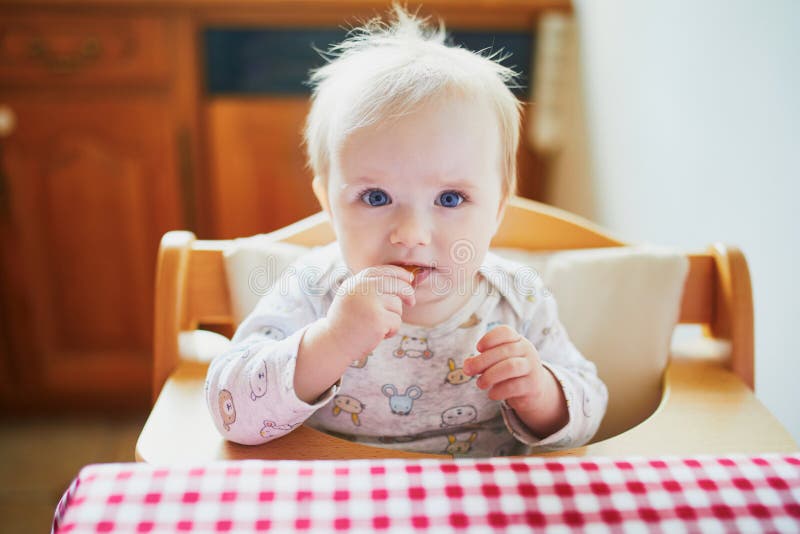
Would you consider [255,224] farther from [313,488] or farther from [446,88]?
[313,488]

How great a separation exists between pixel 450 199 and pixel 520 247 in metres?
0.33

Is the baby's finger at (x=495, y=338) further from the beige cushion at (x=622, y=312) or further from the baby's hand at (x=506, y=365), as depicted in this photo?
the beige cushion at (x=622, y=312)

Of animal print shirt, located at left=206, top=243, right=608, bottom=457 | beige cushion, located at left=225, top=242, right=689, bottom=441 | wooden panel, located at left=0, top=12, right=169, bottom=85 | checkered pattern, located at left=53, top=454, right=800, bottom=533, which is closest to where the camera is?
checkered pattern, located at left=53, top=454, right=800, bottom=533

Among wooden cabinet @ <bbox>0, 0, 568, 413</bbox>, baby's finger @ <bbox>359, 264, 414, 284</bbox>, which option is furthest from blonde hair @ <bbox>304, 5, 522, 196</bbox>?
wooden cabinet @ <bbox>0, 0, 568, 413</bbox>

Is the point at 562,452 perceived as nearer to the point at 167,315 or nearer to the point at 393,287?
the point at 393,287

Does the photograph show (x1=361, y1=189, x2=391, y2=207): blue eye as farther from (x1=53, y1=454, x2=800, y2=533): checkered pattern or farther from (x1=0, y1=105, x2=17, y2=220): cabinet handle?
(x1=0, y1=105, x2=17, y2=220): cabinet handle

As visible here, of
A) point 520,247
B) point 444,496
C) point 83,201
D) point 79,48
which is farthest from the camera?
point 83,201

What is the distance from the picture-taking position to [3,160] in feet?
5.33

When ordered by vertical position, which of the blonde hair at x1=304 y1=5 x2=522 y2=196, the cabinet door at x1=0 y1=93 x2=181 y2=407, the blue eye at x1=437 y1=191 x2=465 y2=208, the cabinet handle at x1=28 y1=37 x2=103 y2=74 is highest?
the cabinet handle at x1=28 y1=37 x2=103 y2=74

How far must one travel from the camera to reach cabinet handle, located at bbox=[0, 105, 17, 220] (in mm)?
1593

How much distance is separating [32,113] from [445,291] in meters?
1.32

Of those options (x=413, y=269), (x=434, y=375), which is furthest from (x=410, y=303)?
(x=434, y=375)

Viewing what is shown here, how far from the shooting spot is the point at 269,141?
65.7 inches

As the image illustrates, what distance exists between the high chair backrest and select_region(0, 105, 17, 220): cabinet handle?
1.04m
